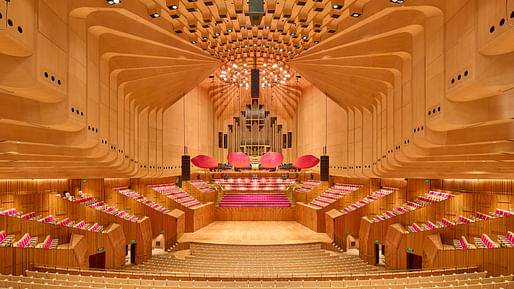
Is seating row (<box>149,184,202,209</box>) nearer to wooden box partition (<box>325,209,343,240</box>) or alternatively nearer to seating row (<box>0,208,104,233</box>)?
seating row (<box>0,208,104,233</box>)

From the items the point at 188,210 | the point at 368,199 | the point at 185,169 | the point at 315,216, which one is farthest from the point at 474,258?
the point at 188,210

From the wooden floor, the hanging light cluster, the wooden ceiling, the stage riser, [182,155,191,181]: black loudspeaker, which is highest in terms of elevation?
the hanging light cluster

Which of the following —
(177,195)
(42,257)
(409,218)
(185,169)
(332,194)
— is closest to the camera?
(42,257)

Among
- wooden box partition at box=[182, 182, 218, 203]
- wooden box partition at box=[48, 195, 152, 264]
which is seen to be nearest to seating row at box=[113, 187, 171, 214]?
wooden box partition at box=[48, 195, 152, 264]

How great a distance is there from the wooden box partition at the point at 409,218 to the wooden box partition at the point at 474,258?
194 cm

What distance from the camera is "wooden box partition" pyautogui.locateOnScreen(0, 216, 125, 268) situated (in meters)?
8.05

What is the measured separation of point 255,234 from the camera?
12555 mm

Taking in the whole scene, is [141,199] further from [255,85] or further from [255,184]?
[255,85]

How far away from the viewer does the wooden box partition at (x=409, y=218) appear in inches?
379

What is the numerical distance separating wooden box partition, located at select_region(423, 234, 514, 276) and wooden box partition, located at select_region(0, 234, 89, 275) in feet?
28.0

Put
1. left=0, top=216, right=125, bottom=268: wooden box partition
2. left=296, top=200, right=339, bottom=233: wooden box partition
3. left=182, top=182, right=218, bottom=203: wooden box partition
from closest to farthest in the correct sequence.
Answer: left=0, top=216, right=125, bottom=268: wooden box partition → left=296, top=200, right=339, bottom=233: wooden box partition → left=182, top=182, right=218, bottom=203: wooden box partition

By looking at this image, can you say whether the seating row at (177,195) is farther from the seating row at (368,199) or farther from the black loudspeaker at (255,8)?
the black loudspeaker at (255,8)

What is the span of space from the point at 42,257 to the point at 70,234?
1356 mm

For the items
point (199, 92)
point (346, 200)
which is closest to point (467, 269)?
point (346, 200)
